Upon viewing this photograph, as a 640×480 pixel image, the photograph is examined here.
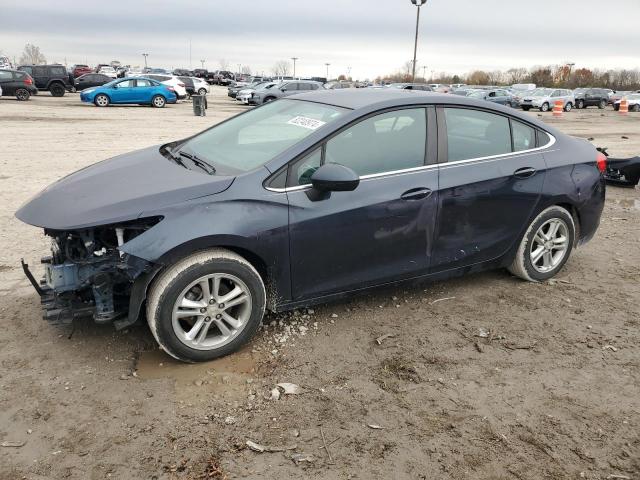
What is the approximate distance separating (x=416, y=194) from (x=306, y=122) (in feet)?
3.12

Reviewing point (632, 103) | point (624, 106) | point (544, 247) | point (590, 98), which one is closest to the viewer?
point (544, 247)

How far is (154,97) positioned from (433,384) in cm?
2758

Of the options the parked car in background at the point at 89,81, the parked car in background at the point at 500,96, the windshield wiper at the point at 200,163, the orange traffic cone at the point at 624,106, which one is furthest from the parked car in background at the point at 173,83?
the orange traffic cone at the point at 624,106

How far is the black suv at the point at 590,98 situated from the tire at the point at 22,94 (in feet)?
126

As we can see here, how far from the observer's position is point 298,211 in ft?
11.5

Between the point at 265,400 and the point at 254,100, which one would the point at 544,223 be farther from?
the point at 254,100

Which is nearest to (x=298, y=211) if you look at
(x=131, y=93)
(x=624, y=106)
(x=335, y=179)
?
(x=335, y=179)

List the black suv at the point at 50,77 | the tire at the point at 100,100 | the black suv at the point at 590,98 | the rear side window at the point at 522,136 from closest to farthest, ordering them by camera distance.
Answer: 1. the rear side window at the point at 522,136
2. the tire at the point at 100,100
3. the black suv at the point at 50,77
4. the black suv at the point at 590,98

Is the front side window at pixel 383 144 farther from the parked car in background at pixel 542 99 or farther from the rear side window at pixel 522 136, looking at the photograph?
the parked car in background at pixel 542 99

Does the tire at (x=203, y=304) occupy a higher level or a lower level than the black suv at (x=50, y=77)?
lower

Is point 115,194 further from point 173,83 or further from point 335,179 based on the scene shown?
point 173,83

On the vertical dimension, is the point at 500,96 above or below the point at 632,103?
above

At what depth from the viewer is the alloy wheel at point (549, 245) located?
4754 mm

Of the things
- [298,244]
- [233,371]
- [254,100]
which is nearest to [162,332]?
[233,371]
